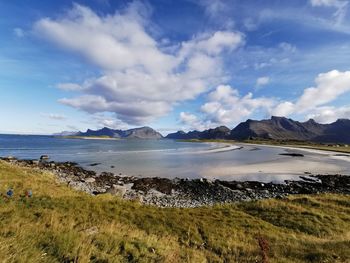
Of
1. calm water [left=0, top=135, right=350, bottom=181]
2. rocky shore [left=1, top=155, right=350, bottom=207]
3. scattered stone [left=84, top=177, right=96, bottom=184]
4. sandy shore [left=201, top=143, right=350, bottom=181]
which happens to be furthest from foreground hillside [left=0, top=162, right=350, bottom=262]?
calm water [left=0, top=135, right=350, bottom=181]

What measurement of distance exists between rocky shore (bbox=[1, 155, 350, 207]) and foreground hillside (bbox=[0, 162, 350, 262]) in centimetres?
572

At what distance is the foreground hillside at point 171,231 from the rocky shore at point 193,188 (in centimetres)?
572

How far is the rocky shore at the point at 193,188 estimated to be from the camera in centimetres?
2519

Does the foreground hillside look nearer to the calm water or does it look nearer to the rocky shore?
the rocky shore

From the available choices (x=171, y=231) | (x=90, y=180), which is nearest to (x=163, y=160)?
(x=90, y=180)

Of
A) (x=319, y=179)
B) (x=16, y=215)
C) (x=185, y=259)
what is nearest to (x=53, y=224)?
(x=16, y=215)

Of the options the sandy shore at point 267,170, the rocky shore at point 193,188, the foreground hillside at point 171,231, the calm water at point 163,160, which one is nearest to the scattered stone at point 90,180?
the rocky shore at point 193,188

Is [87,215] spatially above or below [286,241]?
above

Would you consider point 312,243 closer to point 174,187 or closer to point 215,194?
point 215,194

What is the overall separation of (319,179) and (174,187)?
1004 inches

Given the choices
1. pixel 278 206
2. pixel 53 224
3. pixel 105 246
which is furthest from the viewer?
pixel 278 206

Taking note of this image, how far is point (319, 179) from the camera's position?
1517 inches

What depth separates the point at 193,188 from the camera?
30.5 meters

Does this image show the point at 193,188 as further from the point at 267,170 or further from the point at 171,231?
the point at 267,170
